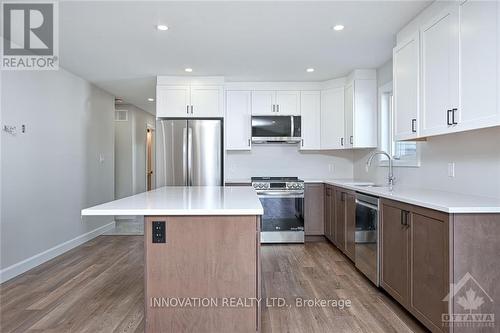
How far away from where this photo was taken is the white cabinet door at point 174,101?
4.45 metres

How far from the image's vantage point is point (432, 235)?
6.28 ft

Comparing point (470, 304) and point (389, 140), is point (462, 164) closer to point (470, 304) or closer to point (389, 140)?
point (470, 304)

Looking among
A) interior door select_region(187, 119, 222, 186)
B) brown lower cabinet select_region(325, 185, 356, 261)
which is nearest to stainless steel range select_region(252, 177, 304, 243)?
brown lower cabinet select_region(325, 185, 356, 261)

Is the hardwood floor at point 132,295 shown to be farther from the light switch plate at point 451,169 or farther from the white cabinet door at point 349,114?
the white cabinet door at point 349,114

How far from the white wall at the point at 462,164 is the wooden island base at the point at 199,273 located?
66.5 inches

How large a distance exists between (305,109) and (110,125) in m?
3.41

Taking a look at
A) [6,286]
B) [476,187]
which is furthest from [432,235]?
[6,286]

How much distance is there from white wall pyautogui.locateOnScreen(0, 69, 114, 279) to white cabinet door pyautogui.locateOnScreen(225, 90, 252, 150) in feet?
7.09

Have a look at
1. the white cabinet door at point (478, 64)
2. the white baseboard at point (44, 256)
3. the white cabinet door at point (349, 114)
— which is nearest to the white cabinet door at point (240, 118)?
the white cabinet door at point (349, 114)

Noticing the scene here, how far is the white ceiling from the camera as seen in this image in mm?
2506

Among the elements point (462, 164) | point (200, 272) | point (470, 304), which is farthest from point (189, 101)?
point (470, 304)

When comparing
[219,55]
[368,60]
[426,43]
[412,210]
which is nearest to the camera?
[412,210]

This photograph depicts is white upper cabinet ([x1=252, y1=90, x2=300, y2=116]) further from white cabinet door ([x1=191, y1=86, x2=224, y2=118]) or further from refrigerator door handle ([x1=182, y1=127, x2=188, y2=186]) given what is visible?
refrigerator door handle ([x1=182, y1=127, x2=188, y2=186])

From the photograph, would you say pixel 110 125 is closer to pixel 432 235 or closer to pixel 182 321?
pixel 182 321
